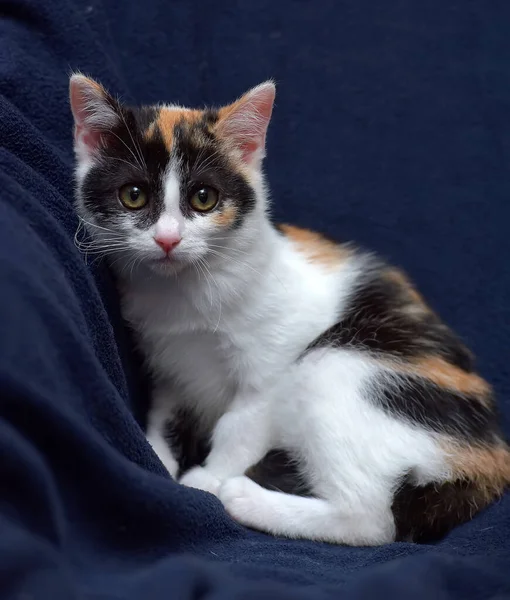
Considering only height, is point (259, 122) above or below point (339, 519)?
above

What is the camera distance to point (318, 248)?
1.32 metres

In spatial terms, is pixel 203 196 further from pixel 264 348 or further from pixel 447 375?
pixel 447 375

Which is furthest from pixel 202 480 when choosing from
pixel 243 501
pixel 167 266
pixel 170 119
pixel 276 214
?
pixel 276 214

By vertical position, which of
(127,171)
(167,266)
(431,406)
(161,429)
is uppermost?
(127,171)

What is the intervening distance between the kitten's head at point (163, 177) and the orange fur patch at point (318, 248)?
0.18m

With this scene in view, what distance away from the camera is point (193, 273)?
1.11m

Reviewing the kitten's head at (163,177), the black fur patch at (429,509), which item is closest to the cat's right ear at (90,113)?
the kitten's head at (163,177)

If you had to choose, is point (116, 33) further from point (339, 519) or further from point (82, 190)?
point (339, 519)

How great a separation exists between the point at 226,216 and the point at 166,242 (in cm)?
12

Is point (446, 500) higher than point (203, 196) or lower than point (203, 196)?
lower

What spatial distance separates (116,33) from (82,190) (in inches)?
23.4

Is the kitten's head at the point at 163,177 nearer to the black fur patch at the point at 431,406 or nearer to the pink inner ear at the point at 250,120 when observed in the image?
the pink inner ear at the point at 250,120

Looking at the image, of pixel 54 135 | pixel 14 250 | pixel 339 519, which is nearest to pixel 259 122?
pixel 54 135

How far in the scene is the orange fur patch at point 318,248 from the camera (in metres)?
1.30
